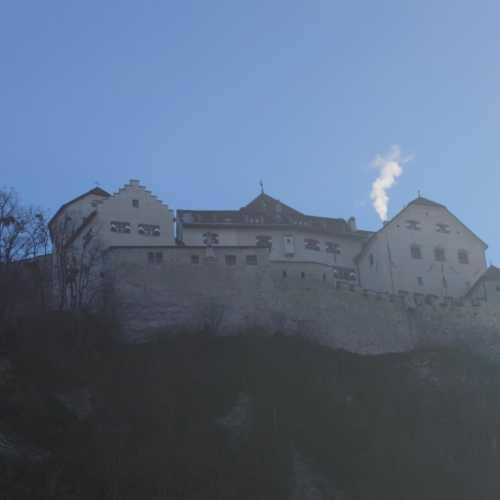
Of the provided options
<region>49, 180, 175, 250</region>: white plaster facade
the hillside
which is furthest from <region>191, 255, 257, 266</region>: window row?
<region>49, 180, 175, 250</region>: white plaster facade

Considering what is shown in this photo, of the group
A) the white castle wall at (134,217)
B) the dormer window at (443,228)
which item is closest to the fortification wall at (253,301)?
the white castle wall at (134,217)

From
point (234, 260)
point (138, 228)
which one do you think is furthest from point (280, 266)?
point (138, 228)

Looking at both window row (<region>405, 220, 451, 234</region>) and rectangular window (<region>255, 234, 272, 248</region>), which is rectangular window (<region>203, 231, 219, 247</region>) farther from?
window row (<region>405, 220, 451, 234</region>)

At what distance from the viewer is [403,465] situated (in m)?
49.9

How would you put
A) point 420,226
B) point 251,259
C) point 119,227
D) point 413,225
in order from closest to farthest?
point 251,259 → point 119,227 → point 413,225 → point 420,226

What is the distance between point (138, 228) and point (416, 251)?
19.0m

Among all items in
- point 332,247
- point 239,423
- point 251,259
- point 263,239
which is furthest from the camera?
point 332,247

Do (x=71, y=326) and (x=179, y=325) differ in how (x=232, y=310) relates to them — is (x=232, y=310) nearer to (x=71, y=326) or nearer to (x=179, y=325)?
(x=179, y=325)

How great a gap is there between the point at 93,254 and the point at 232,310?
833cm

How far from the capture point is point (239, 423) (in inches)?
1940

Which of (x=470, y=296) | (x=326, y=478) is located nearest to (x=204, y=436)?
(x=326, y=478)

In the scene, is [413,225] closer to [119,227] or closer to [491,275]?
[491,275]

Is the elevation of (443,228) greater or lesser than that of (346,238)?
greater

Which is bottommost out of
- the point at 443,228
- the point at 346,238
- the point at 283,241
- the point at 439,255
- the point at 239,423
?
the point at 239,423
